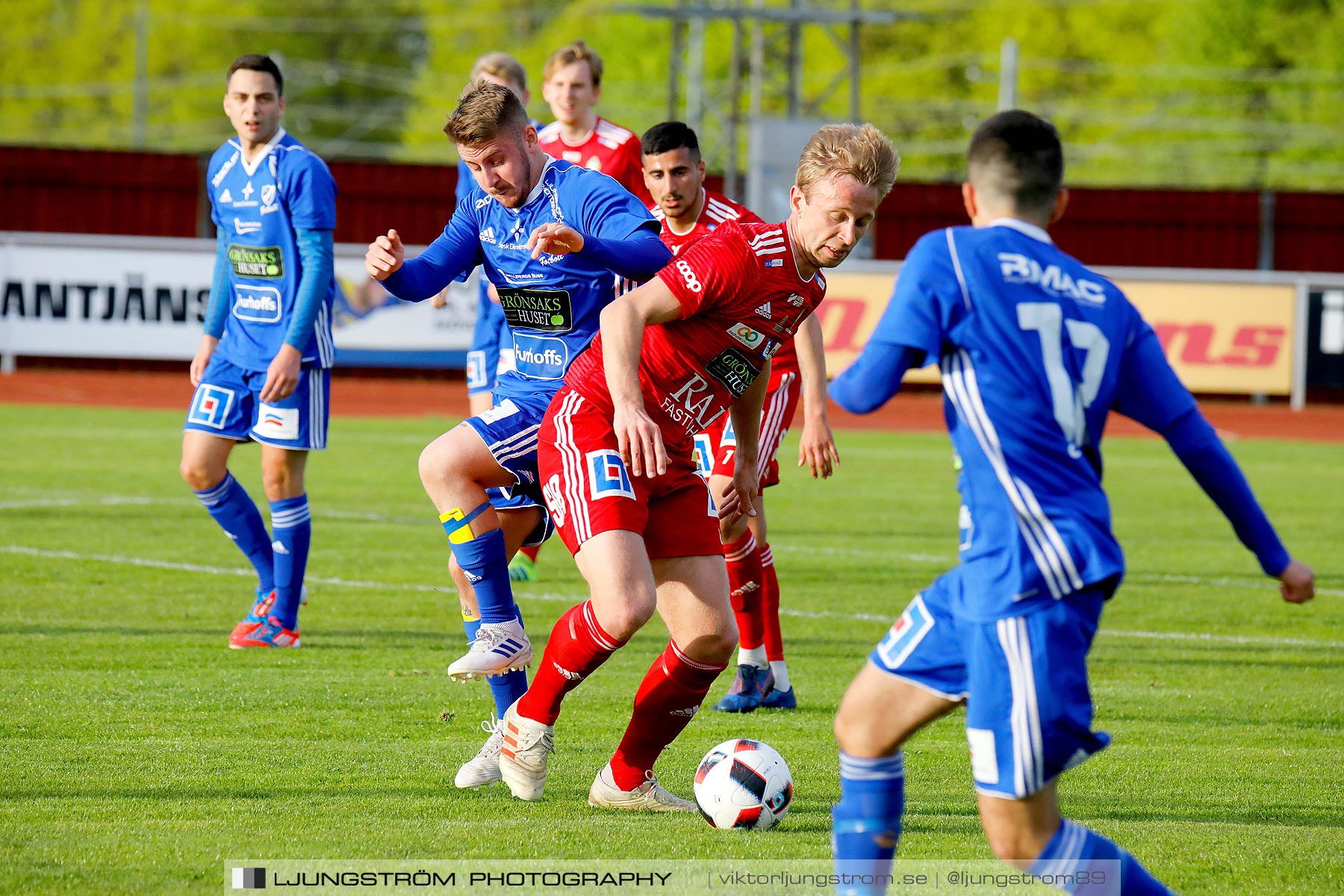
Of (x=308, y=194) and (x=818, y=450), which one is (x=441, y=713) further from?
(x=308, y=194)

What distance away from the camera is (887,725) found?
3303 millimetres

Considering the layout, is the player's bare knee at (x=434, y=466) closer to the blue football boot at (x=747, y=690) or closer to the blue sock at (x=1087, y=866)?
the blue football boot at (x=747, y=690)

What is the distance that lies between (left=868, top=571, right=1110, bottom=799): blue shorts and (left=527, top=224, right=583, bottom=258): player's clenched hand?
1.75 m

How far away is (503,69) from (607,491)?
430cm

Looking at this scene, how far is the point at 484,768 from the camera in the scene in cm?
480

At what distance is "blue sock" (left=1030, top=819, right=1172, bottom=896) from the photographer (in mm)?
3162

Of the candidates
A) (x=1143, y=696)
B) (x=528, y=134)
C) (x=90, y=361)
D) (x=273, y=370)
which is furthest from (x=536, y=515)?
(x=90, y=361)

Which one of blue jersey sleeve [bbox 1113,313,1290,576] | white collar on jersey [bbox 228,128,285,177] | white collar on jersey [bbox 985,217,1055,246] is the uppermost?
white collar on jersey [bbox 228,128,285,177]

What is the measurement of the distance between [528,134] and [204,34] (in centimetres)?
6288

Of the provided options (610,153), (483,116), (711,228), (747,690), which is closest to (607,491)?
(483,116)

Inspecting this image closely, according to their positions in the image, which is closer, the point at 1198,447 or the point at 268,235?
the point at 1198,447

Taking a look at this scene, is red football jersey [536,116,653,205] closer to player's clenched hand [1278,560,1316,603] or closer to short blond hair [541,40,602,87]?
short blond hair [541,40,602,87]

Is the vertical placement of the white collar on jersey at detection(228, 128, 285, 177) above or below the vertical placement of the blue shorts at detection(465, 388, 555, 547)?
above

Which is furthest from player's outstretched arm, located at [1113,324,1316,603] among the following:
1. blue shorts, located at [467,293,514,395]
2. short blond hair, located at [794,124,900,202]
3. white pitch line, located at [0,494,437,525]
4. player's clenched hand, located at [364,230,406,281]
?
white pitch line, located at [0,494,437,525]
